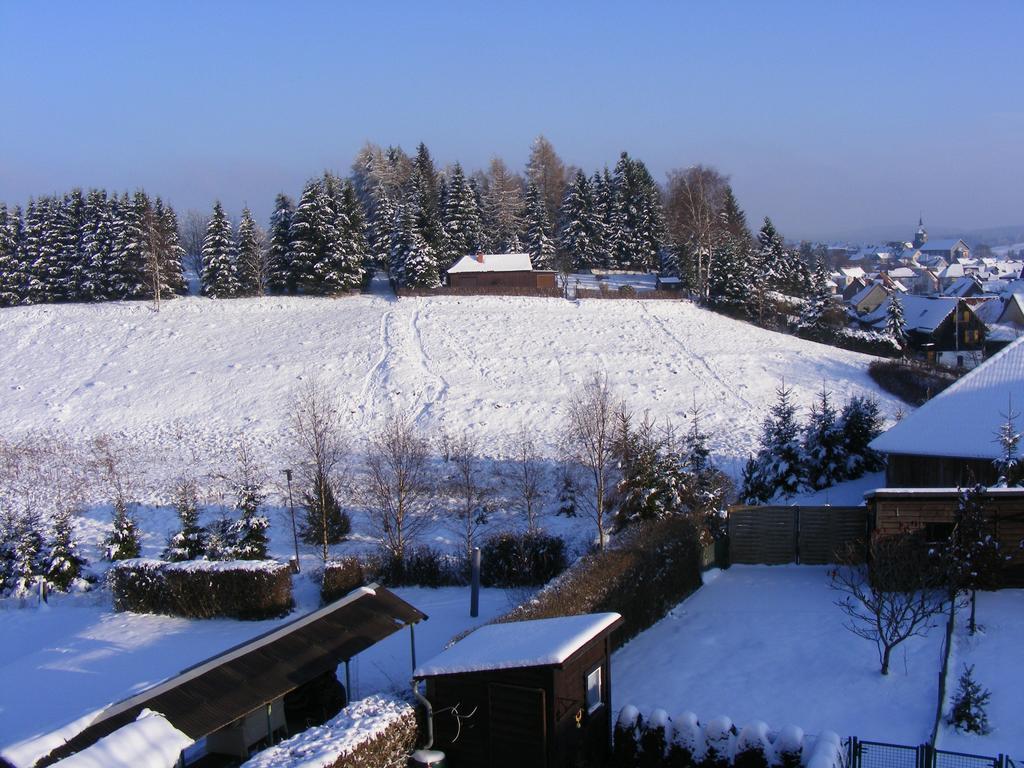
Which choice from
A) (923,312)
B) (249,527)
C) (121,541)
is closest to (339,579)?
(249,527)

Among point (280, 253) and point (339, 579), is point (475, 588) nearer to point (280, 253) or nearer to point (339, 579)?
point (339, 579)

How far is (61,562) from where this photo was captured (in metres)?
20.8

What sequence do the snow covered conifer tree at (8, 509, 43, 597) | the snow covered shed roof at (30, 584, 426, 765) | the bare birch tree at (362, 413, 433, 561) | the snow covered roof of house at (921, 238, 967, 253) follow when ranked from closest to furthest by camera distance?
the snow covered shed roof at (30, 584, 426, 765)
the snow covered conifer tree at (8, 509, 43, 597)
the bare birch tree at (362, 413, 433, 561)
the snow covered roof of house at (921, 238, 967, 253)

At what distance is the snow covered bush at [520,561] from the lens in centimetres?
2000

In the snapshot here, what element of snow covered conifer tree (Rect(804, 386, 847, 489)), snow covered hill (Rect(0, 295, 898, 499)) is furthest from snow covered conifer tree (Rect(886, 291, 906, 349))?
snow covered conifer tree (Rect(804, 386, 847, 489))

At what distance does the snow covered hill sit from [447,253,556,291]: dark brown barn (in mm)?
5335

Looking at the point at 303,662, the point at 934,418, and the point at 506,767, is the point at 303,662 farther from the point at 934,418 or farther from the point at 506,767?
the point at 934,418

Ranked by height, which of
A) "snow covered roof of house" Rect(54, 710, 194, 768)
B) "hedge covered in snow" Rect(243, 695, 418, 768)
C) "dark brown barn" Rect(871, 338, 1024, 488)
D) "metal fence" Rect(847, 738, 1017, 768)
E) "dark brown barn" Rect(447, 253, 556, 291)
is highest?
"dark brown barn" Rect(447, 253, 556, 291)

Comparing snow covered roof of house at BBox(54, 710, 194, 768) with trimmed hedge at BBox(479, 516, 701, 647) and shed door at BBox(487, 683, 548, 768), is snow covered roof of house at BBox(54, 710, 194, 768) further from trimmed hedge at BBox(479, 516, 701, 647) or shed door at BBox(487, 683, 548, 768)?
trimmed hedge at BBox(479, 516, 701, 647)

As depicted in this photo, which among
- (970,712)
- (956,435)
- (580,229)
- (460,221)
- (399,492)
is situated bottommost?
(970,712)

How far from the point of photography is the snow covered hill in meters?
30.8

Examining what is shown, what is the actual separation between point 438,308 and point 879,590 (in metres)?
33.0

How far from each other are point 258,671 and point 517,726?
3297mm

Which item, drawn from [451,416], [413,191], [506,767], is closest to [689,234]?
[413,191]
